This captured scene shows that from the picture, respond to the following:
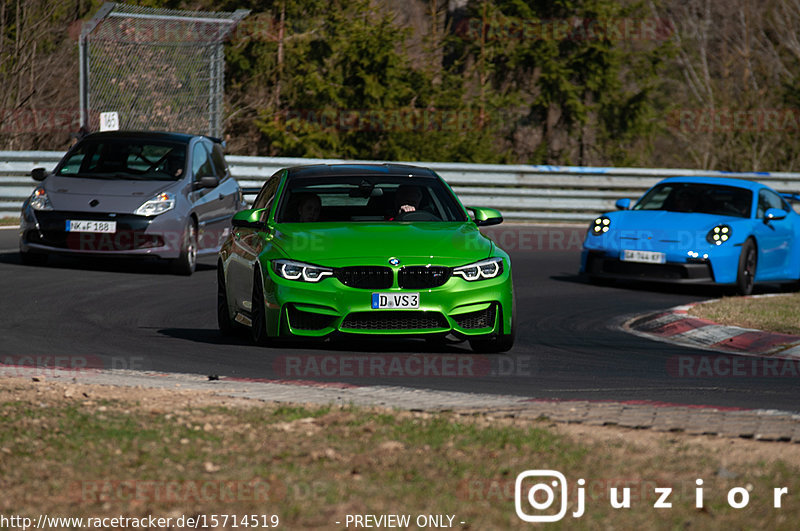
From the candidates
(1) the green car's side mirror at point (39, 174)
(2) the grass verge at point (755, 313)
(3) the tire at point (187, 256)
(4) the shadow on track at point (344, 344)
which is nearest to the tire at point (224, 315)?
(4) the shadow on track at point (344, 344)

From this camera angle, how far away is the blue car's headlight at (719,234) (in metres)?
15.5

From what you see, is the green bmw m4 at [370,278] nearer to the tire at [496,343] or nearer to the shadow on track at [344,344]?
the tire at [496,343]

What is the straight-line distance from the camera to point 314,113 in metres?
27.9

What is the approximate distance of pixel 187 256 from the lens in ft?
50.2

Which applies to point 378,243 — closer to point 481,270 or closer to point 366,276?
point 366,276

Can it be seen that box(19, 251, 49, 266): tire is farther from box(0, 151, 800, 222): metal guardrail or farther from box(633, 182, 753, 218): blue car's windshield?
box(0, 151, 800, 222): metal guardrail

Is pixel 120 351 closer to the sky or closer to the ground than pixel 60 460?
closer to the ground

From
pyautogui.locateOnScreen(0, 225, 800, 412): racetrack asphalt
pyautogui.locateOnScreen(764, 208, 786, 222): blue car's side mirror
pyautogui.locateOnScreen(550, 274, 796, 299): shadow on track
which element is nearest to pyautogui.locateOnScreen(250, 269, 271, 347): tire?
pyautogui.locateOnScreen(0, 225, 800, 412): racetrack asphalt

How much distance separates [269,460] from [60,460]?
34.7 inches

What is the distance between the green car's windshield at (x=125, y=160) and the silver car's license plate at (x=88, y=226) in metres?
0.92

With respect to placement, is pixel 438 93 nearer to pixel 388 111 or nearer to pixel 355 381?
pixel 388 111

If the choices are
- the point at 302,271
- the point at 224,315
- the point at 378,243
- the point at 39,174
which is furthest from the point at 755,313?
the point at 39,174

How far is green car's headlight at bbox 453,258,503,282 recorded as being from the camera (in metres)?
9.43

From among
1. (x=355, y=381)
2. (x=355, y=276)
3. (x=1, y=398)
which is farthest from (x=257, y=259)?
(x=1, y=398)
